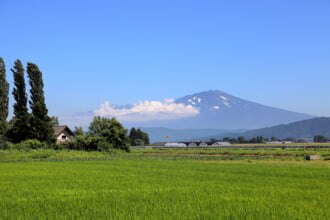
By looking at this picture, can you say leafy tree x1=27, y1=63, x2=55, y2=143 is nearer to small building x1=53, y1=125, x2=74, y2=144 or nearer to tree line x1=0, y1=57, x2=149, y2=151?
tree line x1=0, y1=57, x2=149, y2=151

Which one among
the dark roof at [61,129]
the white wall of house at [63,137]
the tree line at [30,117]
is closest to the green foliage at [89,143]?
the tree line at [30,117]

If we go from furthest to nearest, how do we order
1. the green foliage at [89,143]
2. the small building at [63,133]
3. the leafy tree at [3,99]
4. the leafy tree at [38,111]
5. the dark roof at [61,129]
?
the dark roof at [61,129]
the small building at [63,133]
the green foliage at [89,143]
the leafy tree at [38,111]
the leafy tree at [3,99]

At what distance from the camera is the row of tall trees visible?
59.5 m

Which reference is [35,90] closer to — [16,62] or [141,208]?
[16,62]

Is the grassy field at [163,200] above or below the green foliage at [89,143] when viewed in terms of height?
below

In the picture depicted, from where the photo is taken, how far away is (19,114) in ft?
196

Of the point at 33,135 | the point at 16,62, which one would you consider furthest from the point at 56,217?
the point at 16,62

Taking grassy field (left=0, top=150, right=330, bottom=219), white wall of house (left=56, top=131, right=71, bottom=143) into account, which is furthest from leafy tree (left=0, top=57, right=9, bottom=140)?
grassy field (left=0, top=150, right=330, bottom=219)

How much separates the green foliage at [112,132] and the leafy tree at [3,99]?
1253 centimetres

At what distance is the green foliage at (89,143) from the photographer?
60.7 meters

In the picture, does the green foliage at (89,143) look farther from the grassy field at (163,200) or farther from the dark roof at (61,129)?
the grassy field at (163,200)

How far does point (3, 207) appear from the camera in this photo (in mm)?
13016

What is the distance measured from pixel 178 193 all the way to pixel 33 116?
47629 millimetres

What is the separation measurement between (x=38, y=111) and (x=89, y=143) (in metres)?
8.10
